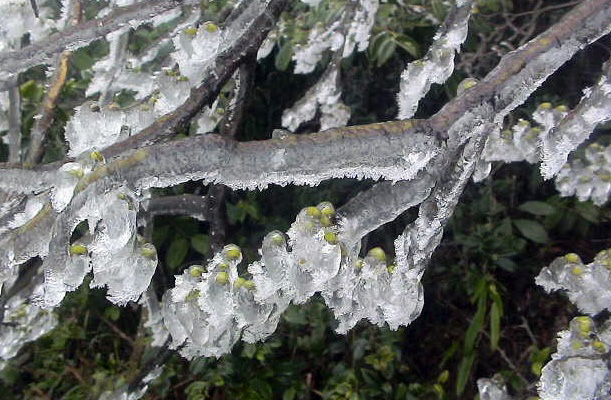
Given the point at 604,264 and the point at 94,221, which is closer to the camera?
the point at 94,221

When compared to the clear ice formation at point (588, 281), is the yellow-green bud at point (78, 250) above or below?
above

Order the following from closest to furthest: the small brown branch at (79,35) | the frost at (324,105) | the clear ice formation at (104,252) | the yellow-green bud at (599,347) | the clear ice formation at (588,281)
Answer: the clear ice formation at (104,252) < the small brown branch at (79,35) < the yellow-green bud at (599,347) < the clear ice formation at (588,281) < the frost at (324,105)

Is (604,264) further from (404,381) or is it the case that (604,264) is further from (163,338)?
(404,381)

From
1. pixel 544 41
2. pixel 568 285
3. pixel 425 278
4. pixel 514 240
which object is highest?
pixel 544 41

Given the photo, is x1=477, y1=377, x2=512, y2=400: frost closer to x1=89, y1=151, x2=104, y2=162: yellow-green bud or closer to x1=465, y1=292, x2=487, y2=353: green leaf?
x1=465, y1=292, x2=487, y2=353: green leaf

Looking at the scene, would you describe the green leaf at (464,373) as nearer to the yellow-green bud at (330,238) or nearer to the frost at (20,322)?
the frost at (20,322)

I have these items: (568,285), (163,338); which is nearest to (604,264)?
(568,285)

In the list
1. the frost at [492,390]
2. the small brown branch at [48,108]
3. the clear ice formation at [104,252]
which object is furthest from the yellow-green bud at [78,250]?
the frost at [492,390]
